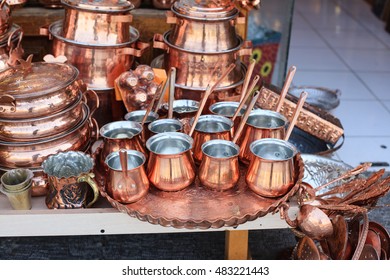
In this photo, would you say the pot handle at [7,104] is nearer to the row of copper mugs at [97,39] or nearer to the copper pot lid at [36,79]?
the copper pot lid at [36,79]

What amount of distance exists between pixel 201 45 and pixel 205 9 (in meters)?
0.12

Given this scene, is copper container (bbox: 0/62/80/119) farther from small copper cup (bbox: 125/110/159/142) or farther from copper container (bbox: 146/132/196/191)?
copper container (bbox: 146/132/196/191)

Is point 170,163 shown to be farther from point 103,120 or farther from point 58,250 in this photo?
point 58,250

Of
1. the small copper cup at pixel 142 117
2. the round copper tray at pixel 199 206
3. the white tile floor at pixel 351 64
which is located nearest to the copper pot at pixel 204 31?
the small copper cup at pixel 142 117

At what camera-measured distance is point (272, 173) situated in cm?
128

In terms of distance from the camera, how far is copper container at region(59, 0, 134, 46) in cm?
169

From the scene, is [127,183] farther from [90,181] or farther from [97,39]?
[97,39]

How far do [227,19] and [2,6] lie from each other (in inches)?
29.4

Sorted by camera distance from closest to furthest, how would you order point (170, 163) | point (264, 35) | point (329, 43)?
1. point (170, 163)
2. point (264, 35)
3. point (329, 43)

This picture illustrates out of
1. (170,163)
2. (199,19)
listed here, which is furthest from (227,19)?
(170,163)

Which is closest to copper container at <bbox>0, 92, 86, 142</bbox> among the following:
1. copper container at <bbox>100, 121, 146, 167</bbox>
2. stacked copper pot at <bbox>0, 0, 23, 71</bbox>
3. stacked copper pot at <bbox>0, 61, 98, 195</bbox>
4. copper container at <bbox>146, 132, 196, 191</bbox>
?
stacked copper pot at <bbox>0, 61, 98, 195</bbox>

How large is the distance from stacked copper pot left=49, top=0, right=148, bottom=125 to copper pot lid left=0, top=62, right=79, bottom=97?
27cm

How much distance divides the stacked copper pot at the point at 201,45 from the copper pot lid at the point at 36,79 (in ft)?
1.44

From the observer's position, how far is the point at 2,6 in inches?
65.6
